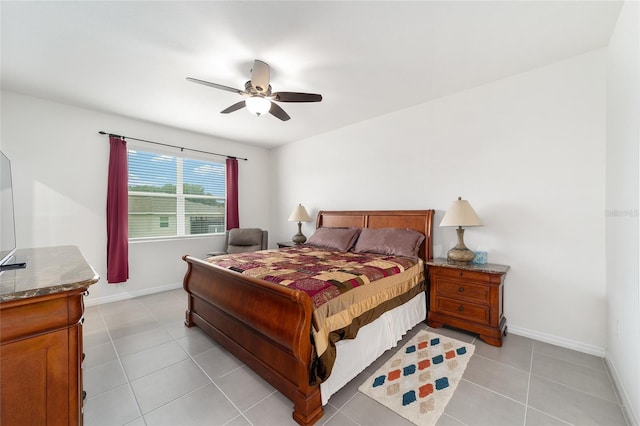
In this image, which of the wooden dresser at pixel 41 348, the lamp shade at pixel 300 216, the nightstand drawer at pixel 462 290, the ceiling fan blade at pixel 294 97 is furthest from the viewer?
the lamp shade at pixel 300 216

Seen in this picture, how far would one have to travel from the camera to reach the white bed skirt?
5.86 ft

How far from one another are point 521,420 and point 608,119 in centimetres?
247

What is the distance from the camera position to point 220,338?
240 cm

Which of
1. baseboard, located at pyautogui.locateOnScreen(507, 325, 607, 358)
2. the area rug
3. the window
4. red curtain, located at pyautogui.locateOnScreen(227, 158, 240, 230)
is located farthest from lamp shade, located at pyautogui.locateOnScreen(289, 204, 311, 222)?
baseboard, located at pyautogui.locateOnScreen(507, 325, 607, 358)

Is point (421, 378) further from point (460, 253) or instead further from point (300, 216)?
point (300, 216)

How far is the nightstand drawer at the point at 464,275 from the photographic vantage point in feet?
8.12

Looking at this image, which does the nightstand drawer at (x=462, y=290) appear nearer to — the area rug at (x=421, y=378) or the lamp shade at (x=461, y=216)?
the area rug at (x=421, y=378)

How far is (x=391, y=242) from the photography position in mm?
3170

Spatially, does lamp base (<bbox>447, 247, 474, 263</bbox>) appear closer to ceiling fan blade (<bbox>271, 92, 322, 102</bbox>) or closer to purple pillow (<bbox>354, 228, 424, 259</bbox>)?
purple pillow (<bbox>354, 228, 424, 259</bbox>)

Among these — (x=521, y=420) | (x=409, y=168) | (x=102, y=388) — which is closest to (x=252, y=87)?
(x=409, y=168)

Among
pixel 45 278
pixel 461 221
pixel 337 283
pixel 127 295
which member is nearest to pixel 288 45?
pixel 337 283

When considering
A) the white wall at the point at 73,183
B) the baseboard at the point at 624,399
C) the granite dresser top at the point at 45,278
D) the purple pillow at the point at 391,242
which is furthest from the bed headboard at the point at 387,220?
the granite dresser top at the point at 45,278

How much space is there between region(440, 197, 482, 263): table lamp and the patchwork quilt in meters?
0.41

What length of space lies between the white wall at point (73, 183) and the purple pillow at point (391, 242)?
3.17 metres
